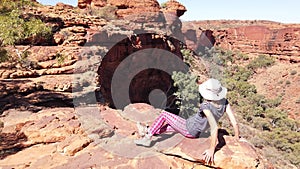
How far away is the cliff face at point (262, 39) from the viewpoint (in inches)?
1388

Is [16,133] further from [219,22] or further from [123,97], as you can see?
[219,22]

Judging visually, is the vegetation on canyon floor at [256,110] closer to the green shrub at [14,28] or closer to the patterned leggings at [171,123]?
the green shrub at [14,28]

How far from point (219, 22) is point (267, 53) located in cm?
1979

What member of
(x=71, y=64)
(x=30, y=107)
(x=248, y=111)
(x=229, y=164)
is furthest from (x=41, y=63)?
(x=248, y=111)

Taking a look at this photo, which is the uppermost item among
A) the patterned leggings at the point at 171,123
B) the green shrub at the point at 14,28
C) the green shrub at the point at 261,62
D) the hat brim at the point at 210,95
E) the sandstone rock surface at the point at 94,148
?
the green shrub at the point at 14,28

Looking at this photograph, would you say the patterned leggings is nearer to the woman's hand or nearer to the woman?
the woman

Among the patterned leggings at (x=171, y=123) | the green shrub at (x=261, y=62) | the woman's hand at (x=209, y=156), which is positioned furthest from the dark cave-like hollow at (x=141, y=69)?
the green shrub at (x=261, y=62)

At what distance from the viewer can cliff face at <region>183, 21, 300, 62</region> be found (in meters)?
35.3

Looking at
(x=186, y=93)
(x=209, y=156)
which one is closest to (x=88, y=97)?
(x=209, y=156)

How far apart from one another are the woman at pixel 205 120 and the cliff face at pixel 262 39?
2811 cm

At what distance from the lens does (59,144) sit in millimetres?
3988

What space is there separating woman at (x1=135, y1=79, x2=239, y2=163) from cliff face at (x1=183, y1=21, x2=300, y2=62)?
28113mm

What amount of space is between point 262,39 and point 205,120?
140 ft

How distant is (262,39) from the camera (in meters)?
41.4
